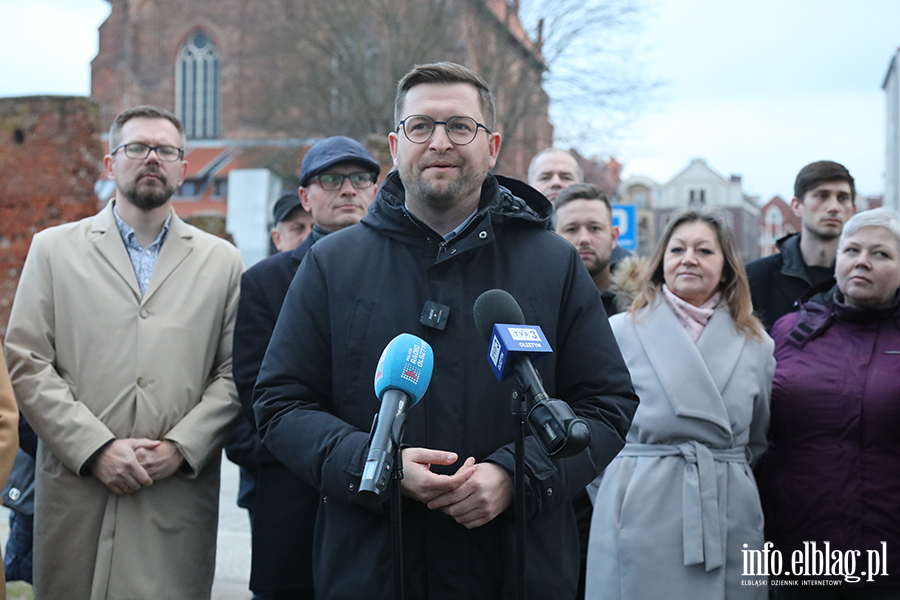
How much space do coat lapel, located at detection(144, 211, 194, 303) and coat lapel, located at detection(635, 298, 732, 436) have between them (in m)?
2.14

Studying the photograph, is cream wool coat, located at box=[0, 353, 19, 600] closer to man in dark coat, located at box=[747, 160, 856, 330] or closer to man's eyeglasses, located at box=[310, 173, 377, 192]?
man's eyeglasses, located at box=[310, 173, 377, 192]

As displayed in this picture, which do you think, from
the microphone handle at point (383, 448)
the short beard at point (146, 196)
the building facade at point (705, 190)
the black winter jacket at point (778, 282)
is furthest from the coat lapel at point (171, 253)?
the building facade at point (705, 190)

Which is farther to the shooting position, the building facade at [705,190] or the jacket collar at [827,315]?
the building facade at [705,190]

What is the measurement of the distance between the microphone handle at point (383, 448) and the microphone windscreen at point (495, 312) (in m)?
0.28

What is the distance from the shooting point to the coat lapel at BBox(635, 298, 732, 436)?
3941 mm

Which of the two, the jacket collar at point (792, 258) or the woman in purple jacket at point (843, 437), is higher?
the jacket collar at point (792, 258)

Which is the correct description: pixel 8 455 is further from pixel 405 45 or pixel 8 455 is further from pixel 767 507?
pixel 405 45

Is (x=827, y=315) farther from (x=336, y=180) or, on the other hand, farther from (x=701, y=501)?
(x=336, y=180)

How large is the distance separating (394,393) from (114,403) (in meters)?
2.09

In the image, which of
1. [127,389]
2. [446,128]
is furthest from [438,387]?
[127,389]

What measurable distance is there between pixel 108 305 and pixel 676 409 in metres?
2.50

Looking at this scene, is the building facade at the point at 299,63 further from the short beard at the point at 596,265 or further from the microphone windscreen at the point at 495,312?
the microphone windscreen at the point at 495,312

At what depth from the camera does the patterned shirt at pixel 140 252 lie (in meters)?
4.14

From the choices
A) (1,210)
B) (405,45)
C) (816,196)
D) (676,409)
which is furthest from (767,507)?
(405,45)
